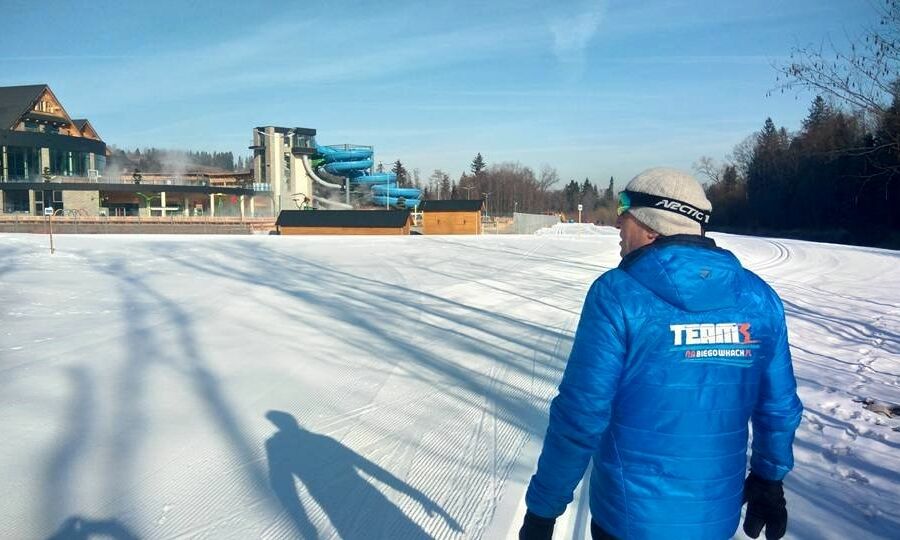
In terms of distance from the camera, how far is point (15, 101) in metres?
60.6

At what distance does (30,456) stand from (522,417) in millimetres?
4099

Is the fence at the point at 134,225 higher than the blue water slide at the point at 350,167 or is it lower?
lower

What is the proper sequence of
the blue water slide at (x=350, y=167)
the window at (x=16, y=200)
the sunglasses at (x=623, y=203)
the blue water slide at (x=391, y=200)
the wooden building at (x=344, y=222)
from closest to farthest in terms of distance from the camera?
the sunglasses at (x=623, y=203) < the wooden building at (x=344, y=222) < the window at (x=16, y=200) < the blue water slide at (x=350, y=167) < the blue water slide at (x=391, y=200)

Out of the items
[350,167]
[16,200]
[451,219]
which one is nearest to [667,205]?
[451,219]

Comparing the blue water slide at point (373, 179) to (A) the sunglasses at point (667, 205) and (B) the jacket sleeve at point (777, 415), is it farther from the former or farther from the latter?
(B) the jacket sleeve at point (777, 415)

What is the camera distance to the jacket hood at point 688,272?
180 cm

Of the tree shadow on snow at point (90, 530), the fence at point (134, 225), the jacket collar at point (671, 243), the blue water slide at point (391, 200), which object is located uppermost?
the blue water slide at point (391, 200)

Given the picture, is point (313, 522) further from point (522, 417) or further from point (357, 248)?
point (357, 248)

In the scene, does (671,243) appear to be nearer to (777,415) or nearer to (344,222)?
(777,415)

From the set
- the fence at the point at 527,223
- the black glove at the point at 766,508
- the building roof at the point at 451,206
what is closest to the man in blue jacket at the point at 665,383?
the black glove at the point at 766,508

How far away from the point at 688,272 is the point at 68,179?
220 feet

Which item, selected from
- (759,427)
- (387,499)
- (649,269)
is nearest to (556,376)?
(387,499)

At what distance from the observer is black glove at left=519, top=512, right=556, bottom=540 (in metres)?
1.96

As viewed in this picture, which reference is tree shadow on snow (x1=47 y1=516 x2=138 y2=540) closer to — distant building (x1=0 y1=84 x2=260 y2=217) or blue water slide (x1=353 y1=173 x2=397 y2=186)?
distant building (x1=0 y1=84 x2=260 y2=217)
